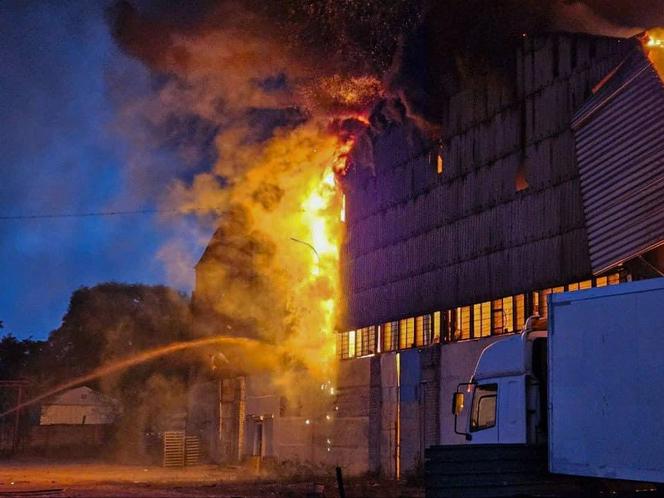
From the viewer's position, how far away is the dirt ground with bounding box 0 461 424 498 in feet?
67.3

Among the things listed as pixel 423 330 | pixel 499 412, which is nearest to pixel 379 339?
pixel 423 330

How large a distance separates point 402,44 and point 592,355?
51.6ft

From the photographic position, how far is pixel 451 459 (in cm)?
1175

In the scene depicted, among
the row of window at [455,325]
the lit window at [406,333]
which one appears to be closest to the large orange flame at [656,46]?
the row of window at [455,325]

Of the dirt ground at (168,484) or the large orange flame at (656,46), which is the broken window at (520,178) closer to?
the large orange flame at (656,46)

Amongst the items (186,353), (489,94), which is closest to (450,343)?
(489,94)

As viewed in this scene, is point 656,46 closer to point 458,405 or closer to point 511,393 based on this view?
point 511,393

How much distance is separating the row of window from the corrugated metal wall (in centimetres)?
27

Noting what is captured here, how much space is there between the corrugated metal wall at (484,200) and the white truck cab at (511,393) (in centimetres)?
591

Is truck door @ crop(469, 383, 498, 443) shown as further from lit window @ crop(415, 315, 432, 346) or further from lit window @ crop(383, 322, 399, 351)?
lit window @ crop(383, 322, 399, 351)

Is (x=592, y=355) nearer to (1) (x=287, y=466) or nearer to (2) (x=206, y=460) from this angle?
(1) (x=287, y=466)

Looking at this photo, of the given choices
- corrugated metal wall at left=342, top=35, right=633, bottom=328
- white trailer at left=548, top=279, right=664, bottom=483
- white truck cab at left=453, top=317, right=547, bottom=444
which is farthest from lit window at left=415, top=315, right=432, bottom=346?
white trailer at left=548, top=279, right=664, bottom=483

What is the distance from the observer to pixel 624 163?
707 inches

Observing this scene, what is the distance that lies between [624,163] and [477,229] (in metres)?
5.89
